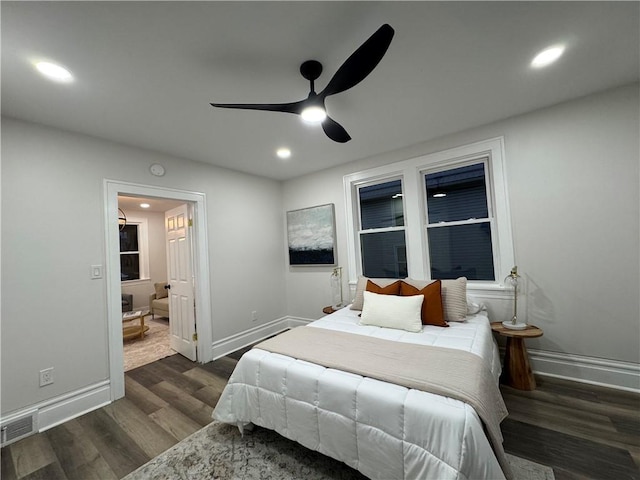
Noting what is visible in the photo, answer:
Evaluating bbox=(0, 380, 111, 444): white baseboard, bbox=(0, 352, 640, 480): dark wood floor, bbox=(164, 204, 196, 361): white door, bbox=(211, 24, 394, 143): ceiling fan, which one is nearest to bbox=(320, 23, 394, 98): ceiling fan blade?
bbox=(211, 24, 394, 143): ceiling fan

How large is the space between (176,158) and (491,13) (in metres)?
3.21

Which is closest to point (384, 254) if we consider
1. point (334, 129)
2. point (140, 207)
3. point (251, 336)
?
point (334, 129)

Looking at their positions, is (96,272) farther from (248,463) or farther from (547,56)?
(547,56)

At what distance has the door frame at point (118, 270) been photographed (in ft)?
8.18

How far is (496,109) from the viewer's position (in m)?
2.42

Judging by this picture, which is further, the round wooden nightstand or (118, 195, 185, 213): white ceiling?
(118, 195, 185, 213): white ceiling

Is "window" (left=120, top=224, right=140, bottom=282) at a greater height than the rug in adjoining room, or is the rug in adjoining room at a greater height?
"window" (left=120, top=224, right=140, bottom=282)

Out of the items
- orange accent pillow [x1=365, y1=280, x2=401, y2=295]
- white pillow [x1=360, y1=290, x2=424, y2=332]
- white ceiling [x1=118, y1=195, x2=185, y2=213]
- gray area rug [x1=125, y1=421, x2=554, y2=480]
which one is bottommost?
gray area rug [x1=125, y1=421, x2=554, y2=480]

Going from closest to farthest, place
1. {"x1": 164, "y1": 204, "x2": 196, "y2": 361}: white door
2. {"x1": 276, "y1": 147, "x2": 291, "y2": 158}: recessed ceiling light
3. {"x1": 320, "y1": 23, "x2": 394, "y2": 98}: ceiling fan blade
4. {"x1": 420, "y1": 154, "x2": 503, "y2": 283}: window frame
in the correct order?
{"x1": 320, "y1": 23, "x2": 394, "y2": 98}: ceiling fan blade, {"x1": 420, "y1": 154, "x2": 503, "y2": 283}: window frame, {"x1": 276, "y1": 147, "x2": 291, "y2": 158}: recessed ceiling light, {"x1": 164, "y1": 204, "x2": 196, "y2": 361}: white door

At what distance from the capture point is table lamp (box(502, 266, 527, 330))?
2396 millimetres

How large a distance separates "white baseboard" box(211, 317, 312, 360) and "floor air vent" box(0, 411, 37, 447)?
5.08ft

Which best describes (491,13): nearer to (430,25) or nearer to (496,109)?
(430,25)

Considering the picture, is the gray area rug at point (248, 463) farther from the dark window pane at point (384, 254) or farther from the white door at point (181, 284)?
the dark window pane at point (384, 254)

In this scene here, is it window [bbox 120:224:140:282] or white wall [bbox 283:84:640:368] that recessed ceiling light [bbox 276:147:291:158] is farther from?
window [bbox 120:224:140:282]
